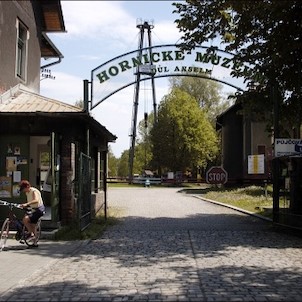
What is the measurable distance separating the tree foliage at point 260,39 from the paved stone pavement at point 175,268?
4.47 meters

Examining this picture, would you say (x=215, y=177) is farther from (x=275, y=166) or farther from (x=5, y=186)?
(x=5, y=186)

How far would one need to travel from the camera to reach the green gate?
13.3 meters

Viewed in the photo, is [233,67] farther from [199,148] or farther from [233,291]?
[199,148]

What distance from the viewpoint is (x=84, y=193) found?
14.3 meters

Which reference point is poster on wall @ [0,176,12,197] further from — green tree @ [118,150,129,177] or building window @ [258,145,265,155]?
green tree @ [118,150,129,177]

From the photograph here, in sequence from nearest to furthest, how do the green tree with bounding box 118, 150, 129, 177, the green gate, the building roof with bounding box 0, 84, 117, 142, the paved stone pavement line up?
1. the paved stone pavement
2. the green gate
3. the building roof with bounding box 0, 84, 117, 142
4. the green tree with bounding box 118, 150, 129, 177

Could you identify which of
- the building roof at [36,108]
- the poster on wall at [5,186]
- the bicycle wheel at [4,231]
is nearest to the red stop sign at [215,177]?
the building roof at [36,108]

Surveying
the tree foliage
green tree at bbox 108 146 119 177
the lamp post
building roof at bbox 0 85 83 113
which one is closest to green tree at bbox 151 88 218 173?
green tree at bbox 108 146 119 177

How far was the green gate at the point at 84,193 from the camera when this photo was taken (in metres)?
13.3

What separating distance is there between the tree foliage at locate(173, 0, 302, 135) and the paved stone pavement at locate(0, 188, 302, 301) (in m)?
4.47

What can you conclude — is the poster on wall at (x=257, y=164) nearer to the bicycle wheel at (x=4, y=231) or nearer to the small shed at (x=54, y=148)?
the small shed at (x=54, y=148)

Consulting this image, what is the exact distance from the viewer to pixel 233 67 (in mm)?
17359

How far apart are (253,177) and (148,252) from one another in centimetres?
2939

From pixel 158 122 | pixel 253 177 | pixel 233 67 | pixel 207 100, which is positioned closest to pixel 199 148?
pixel 158 122
